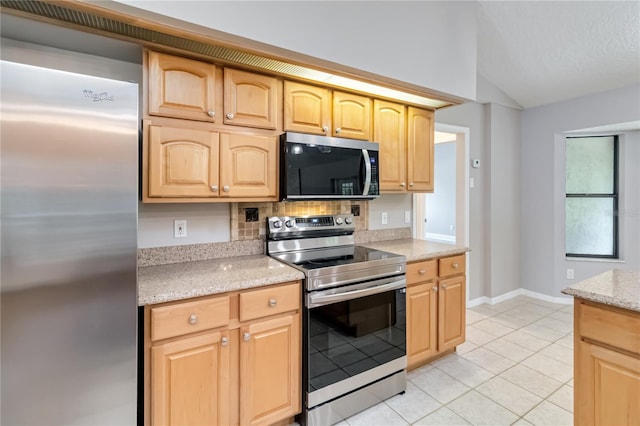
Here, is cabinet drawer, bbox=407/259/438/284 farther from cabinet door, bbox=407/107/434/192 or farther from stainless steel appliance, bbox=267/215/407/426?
cabinet door, bbox=407/107/434/192

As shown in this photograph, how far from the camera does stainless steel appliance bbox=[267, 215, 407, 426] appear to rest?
1818 mm

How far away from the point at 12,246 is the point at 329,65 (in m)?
1.76

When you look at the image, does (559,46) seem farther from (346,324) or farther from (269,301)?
(269,301)

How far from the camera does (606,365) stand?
1383 mm

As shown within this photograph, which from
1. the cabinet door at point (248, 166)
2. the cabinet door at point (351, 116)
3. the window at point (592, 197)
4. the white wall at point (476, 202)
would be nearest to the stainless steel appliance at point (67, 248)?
the cabinet door at point (248, 166)

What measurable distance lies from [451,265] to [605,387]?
1.19 metres

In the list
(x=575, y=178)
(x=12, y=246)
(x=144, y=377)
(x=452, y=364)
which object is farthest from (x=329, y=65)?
(x=575, y=178)

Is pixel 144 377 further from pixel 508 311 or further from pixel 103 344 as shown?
pixel 508 311

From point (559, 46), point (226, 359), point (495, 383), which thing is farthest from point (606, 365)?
point (559, 46)

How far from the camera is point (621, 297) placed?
4.35 ft

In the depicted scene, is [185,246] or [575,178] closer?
[185,246]

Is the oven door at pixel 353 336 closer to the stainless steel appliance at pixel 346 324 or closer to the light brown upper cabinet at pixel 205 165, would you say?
the stainless steel appliance at pixel 346 324

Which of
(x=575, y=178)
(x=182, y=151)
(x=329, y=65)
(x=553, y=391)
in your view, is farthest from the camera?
(x=575, y=178)

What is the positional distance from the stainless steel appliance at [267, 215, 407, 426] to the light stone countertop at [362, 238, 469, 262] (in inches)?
8.8
